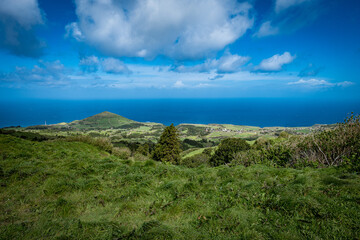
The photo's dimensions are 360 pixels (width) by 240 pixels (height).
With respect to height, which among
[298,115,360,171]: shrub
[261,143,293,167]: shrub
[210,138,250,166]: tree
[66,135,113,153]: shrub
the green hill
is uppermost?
[298,115,360,171]: shrub

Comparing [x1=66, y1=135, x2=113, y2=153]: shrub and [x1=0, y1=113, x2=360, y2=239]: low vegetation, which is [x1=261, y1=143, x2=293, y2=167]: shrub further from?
[x1=66, y1=135, x2=113, y2=153]: shrub

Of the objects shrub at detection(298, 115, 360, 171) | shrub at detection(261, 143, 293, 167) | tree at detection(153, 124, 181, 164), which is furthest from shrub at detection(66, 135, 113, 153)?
shrub at detection(298, 115, 360, 171)

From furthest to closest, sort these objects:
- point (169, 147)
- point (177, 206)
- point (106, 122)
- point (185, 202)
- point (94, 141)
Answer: point (106, 122) < point (169, 147) < point (94, 141) < point (185, 202) < point (177, 206)

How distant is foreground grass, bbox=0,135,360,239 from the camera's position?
3422 mm

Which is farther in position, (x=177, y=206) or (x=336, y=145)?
(x=336, y=145)

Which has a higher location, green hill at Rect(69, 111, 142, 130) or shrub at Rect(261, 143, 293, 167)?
shrub at Rect(261, 143, 293, 167)

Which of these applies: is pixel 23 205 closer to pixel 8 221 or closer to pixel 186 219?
pixel 8 221

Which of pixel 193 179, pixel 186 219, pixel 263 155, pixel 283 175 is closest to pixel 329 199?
pixel 283 175

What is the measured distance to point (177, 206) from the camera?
4.58 m

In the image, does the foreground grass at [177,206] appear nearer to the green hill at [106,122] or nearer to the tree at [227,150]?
the tree at [227,150]

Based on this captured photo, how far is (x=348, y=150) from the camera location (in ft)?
24.6

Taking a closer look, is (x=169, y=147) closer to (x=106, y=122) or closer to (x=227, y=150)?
(x=227, y=150)

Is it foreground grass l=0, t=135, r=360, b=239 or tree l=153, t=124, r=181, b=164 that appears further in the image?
tree l=153, t=124, r=181, b=164

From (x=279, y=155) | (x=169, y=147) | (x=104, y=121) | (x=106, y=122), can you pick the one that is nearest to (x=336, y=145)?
(x=279, y=155)
